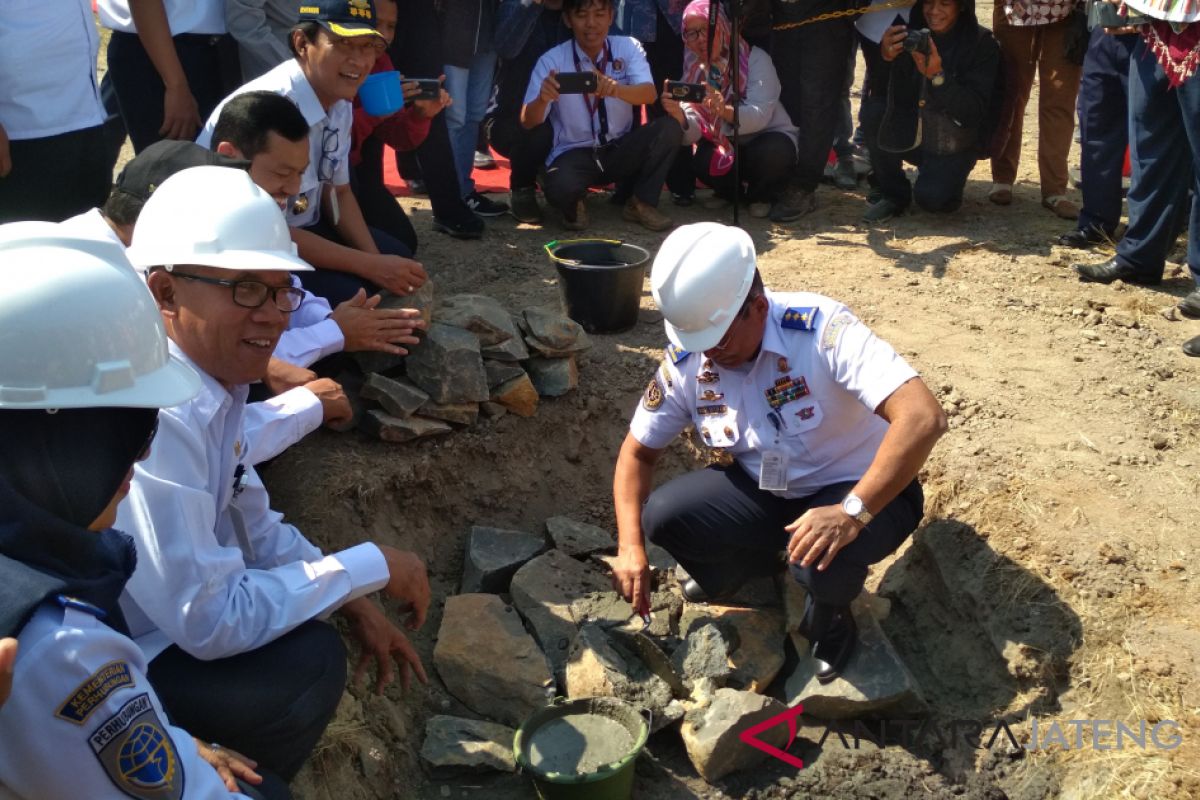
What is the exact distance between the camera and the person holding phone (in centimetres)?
587

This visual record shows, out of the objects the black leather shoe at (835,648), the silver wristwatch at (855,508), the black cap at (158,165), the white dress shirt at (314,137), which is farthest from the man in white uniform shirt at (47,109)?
the black leather shoe at (835,648)

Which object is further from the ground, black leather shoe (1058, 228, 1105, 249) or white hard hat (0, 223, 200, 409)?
white hard hat (0, 223, 200, 409)

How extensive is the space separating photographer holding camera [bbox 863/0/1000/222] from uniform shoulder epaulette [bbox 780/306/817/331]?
332 cm

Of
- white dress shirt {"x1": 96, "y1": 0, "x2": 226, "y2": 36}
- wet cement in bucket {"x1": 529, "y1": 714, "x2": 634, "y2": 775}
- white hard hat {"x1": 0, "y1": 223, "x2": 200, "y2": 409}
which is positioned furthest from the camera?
white dress shirt {"x1": 96, "y1": 0, "x2": 226, "y2": 36}

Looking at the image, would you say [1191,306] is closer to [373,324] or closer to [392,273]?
[392,273]

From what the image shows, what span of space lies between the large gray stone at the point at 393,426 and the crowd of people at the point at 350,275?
212 millimetres

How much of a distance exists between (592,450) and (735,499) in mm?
1099

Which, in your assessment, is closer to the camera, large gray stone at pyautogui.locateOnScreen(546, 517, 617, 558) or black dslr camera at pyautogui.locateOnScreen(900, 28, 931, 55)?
large gray stone at pyautogui.locateOnScreen(546, 517, 617, 558)

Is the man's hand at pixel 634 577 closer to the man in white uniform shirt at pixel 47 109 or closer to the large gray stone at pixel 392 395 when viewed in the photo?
the large gray stone at pixel 392 395

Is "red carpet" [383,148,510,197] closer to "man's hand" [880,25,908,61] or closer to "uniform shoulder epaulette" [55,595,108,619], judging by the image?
"man's hand" [880,25,908,61]

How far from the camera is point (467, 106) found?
6000 mm

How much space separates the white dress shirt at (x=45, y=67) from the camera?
12.2 feet

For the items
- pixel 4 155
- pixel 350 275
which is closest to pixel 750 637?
pixel 350 275

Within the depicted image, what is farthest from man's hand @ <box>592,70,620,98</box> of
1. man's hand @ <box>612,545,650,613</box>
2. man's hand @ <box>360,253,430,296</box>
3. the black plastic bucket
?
man's hand @ <box>612,545,650,613</box>
